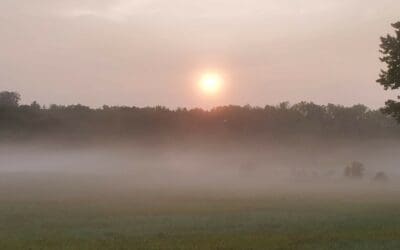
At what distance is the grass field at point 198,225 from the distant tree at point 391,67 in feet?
22.6

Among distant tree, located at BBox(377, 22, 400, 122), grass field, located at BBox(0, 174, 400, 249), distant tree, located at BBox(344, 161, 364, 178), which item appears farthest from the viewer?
distant tree, located at BBox(344, 161, 364, 178)

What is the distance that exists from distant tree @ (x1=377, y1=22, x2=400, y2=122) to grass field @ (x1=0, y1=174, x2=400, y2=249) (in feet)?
22.6

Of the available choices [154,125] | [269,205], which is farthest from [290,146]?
[269,205]

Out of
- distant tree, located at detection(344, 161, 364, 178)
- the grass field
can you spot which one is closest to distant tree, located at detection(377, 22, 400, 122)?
the grass field

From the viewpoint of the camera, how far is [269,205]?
49125 mm

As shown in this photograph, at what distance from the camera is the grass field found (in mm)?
27766

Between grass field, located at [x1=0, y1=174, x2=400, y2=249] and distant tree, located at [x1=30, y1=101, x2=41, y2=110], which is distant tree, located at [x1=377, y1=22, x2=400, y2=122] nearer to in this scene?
grass field, located at [x1=0, y1=174, x2=400, y2=249]

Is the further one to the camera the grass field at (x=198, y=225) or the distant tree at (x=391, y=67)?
the distant tree at (x=391, y=67)

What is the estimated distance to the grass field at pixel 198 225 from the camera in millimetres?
27766

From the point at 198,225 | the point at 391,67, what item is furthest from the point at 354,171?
the point at 198,225

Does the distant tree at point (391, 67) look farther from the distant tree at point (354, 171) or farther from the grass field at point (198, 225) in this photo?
the distant tree at point (354, 171)

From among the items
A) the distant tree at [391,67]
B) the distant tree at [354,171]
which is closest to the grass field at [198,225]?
the distant tree at [391,67]

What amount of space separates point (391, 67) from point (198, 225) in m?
19.7

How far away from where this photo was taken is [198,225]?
3456 centimetres
